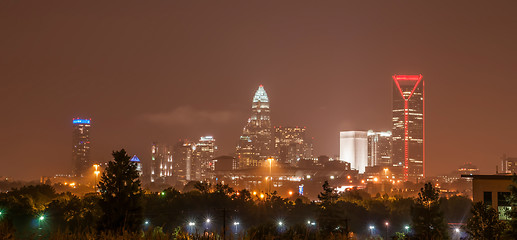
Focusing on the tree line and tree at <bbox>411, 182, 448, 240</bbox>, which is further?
tree at <bbox>411, 182, 448, 240</bbox>

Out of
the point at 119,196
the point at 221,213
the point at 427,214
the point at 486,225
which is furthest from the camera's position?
the point at 221,213

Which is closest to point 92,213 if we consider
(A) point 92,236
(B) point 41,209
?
(B) point 41,209

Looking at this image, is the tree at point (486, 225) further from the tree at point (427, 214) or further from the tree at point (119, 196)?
the tree at point (119, 196)

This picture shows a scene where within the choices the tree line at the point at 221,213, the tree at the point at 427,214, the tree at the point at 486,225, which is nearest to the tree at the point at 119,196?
the tree line at the point at 221,213

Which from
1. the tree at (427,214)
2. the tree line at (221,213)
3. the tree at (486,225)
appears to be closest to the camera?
the tree at (486,225)

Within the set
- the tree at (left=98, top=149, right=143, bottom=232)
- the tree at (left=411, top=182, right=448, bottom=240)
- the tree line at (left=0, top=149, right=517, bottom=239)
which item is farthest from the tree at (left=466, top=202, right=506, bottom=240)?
the tree at (left=98, top=149, right=143, bottom=232)

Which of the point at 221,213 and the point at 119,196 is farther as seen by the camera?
the point at 221,213

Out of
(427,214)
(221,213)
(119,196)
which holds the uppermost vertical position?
(119,196)

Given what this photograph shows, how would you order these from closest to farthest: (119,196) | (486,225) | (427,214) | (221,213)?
(486,225)
(119,196)
(427,214)
(221,213)

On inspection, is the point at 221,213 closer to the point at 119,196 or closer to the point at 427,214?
the point at 427,214

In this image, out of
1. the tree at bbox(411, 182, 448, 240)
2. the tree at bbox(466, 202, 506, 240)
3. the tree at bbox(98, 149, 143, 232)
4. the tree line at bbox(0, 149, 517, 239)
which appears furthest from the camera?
the tree at bbox(411, 182, 448, 240)

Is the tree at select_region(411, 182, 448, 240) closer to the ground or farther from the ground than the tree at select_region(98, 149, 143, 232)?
closer to the ground

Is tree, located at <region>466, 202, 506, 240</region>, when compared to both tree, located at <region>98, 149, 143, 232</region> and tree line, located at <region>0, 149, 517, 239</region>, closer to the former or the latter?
tree line, located at <region>0, 149, 517, 239</region>

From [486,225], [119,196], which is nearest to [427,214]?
[486,225]
